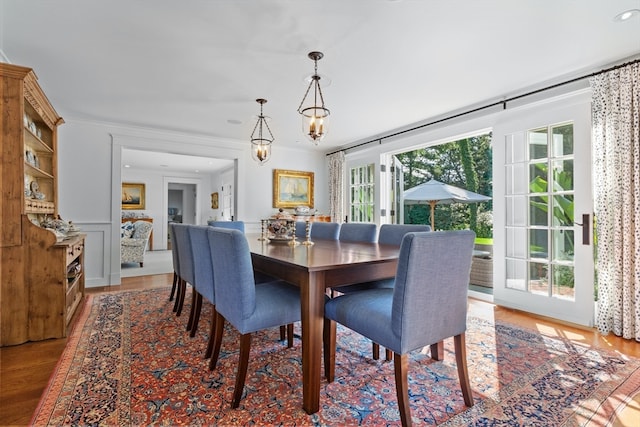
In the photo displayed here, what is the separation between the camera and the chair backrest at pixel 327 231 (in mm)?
3322

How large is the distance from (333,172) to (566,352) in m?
4.35

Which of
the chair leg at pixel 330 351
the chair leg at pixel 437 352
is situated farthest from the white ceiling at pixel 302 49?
the chair leg at pixel 437 352

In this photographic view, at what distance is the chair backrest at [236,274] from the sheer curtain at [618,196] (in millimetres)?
2919

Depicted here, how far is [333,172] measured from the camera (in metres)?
5.92

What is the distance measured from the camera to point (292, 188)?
5879mm

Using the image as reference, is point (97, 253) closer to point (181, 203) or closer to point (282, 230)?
point (282, 230)

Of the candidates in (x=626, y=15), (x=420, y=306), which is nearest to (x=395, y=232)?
(x=420, y=306)

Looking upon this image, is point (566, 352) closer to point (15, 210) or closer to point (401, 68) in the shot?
point (401, 68)

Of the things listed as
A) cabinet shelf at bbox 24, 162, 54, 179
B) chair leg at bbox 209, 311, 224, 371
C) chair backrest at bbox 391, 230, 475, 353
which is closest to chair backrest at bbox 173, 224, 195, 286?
chair leg at bbox 209, 311, 224, 371

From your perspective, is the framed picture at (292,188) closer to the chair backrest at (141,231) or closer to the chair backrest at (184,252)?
the chair backrest at (141,231)

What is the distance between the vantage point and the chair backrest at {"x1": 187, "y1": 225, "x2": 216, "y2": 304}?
2041 mm

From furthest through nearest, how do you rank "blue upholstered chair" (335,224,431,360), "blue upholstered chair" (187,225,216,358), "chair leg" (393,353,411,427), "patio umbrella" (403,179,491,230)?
"patio umbrella" (403,179,491,230), "blue upholstered chair" (335,224,431,360), "blue upholstered chair" (187,225,216,358), "chair leg" (393,353,411,427)

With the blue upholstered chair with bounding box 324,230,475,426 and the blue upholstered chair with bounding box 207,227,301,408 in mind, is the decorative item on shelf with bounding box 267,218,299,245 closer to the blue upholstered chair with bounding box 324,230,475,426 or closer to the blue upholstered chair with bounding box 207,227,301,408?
the blue upholstered chair with bounding box 207,227,301,408

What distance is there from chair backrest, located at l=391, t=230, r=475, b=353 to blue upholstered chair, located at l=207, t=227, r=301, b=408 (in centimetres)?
66
